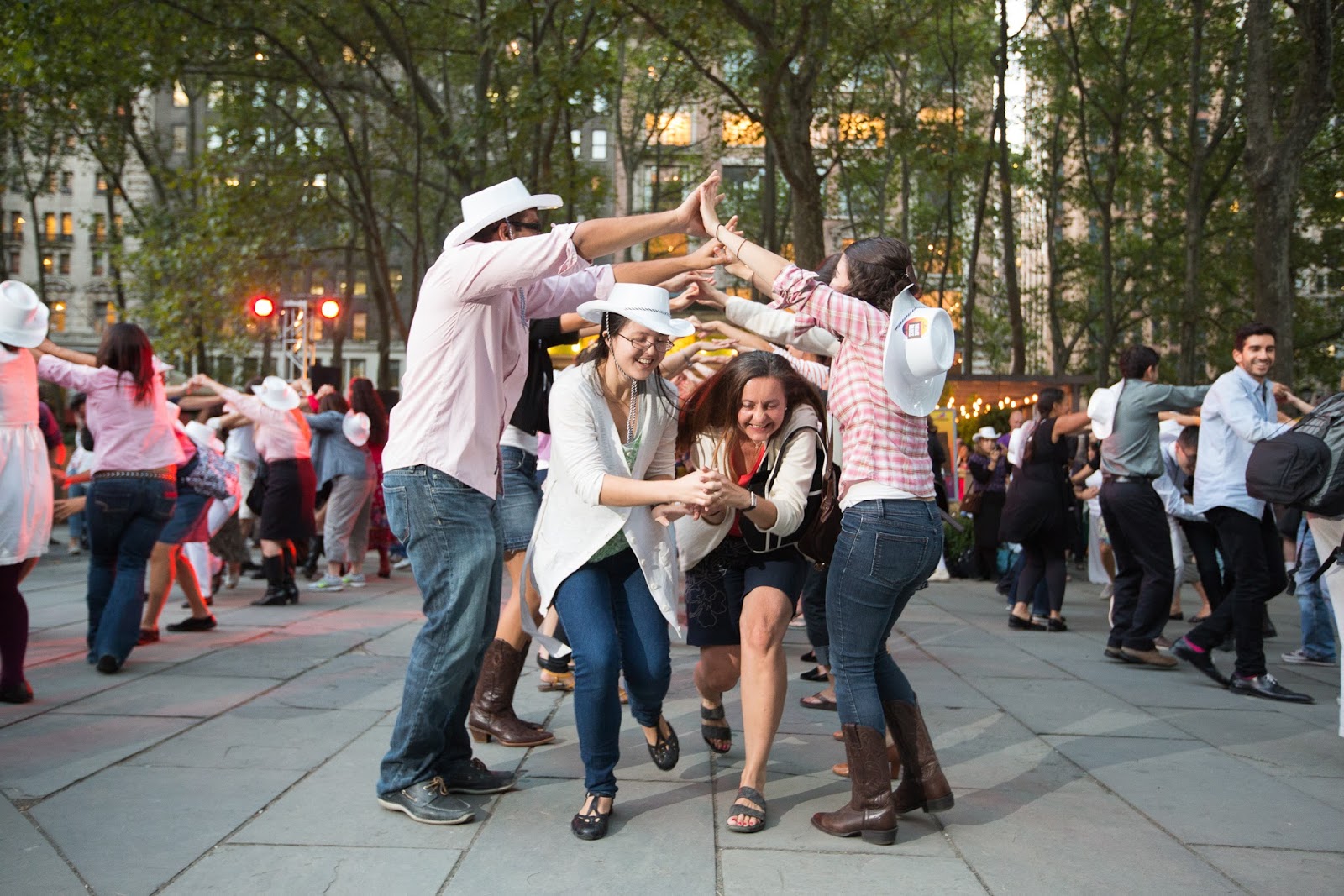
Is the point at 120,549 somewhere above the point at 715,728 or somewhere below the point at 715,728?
above

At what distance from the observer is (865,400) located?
4.29 meters

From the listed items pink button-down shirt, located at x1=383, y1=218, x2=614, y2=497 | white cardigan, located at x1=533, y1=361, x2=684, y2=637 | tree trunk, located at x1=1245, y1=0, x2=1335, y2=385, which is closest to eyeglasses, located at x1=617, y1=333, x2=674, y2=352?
white cardigan, located at x1=533, y1=361, x2=684, y2=637

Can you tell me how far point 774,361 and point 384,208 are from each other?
38.6 meters

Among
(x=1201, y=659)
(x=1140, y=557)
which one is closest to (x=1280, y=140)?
(x=1140, y=557)

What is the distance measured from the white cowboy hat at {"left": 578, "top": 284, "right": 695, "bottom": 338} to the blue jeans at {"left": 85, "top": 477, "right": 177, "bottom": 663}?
4.05 meters

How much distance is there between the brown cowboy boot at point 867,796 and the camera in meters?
4.20

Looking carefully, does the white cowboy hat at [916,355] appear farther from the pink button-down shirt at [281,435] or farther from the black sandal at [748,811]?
the pink button-down shirt at [281,435]

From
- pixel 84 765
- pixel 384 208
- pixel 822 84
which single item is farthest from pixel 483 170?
pixel 384 208

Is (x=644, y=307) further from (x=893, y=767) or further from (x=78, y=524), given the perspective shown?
Answer: (x=78, y=524)

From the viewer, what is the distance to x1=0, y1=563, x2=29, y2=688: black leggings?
6.24m

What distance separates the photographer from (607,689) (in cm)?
427

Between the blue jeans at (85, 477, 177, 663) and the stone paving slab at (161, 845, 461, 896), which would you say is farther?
the blue jeans at (85, 477, 177, 663)

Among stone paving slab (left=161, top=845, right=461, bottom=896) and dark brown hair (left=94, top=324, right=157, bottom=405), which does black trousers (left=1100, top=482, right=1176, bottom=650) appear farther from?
dark brown hair (left=94, top=324, right=157, bottom=405)

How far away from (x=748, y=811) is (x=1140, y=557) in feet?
15.9
